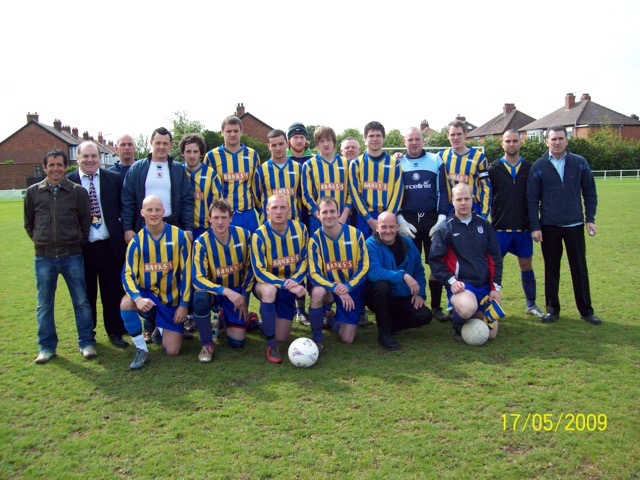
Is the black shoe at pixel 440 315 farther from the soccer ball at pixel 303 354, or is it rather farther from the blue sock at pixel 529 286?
the soccer ball at pixel 303 354

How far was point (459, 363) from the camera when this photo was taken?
398 centimetres

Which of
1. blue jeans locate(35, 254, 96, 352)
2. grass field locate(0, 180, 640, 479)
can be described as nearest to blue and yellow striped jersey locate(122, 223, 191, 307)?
blue jeans locate(35, 254, 96, 352)

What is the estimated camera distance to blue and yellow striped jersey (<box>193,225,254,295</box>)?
14.2ft

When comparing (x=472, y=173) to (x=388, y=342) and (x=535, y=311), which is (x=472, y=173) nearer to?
(x=535, y=311)

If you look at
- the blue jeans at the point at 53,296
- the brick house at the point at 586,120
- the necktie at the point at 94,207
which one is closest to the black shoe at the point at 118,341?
the blue jeans at the point at 53,296

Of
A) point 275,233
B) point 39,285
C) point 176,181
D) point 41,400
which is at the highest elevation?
point 176,181

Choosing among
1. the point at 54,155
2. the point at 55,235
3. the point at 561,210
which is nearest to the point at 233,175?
the point at 54,155

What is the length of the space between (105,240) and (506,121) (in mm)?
60498

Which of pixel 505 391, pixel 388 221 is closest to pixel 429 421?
A: pixel 505 391

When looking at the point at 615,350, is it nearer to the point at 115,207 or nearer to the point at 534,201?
the point at 534,201

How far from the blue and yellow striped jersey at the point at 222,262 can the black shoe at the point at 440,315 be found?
2073mm

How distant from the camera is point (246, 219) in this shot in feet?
16.9

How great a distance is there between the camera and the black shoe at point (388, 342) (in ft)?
14.3

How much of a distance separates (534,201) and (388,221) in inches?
65.5
